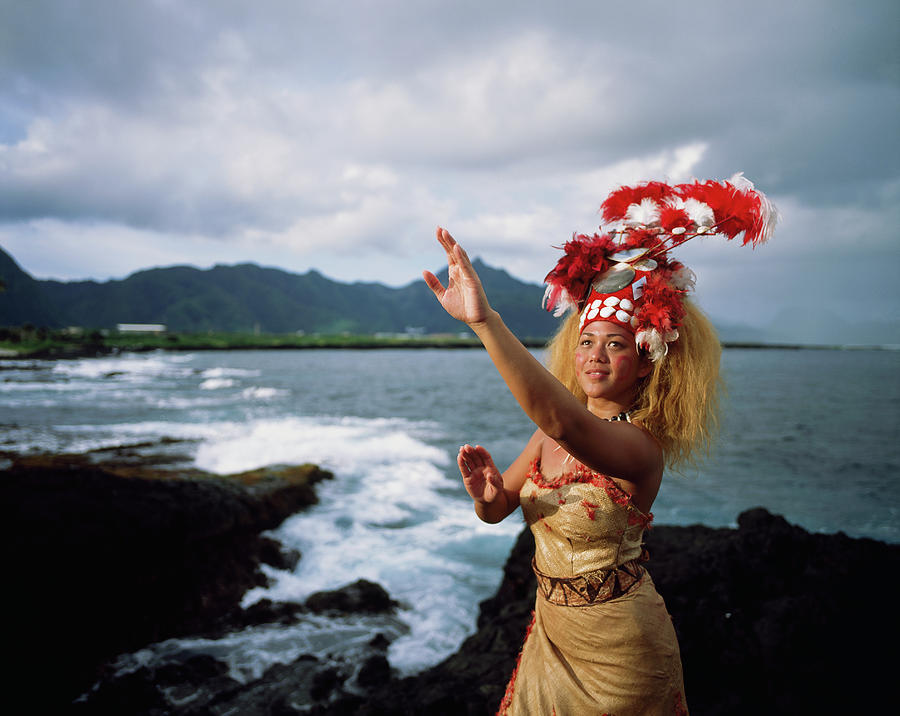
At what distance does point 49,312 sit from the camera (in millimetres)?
182375

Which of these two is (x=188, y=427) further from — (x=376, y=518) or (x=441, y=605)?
(x=441, y=605)

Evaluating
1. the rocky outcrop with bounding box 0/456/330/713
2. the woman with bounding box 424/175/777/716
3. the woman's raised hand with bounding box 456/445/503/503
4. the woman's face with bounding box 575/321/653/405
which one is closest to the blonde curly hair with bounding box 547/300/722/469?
the woman with bounding box 424/175/777/716

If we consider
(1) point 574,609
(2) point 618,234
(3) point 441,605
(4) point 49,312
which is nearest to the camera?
(1) point 574,609

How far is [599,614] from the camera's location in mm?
2113

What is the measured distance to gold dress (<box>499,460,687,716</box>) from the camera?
2076mm

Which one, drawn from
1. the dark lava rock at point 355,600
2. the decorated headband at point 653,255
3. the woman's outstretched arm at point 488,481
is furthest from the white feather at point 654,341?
the dark lava rock at point 355,600

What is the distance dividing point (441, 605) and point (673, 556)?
388cm

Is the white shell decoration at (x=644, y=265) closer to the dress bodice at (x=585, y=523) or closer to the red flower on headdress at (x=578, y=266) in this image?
the red flower on headdress at (x=578, y=266)

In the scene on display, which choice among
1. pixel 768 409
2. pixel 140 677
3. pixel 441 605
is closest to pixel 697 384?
pixel 140 677

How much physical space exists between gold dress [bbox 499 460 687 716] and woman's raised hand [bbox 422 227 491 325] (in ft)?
2.96

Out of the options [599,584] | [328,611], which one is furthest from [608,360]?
[328,611]

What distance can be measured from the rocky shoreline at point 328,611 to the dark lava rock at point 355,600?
24 millimetres

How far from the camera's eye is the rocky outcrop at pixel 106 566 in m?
5.26

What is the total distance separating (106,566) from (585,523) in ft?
20.6
